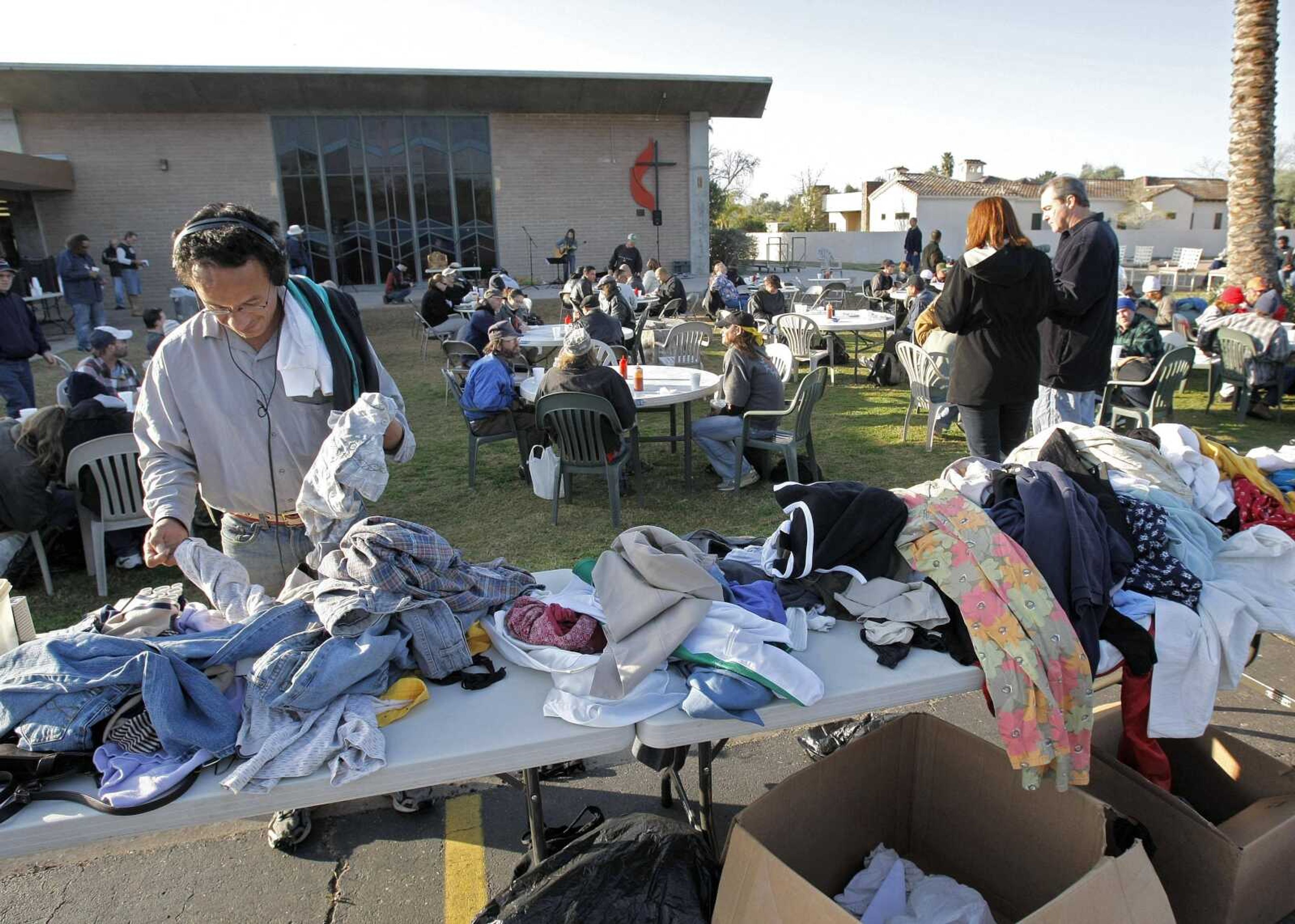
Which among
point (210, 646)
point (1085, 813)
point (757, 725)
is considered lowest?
point (1085, 813)

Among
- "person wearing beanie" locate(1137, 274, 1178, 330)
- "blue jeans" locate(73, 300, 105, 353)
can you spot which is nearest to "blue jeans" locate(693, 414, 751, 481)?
"person wearing beanie" locate(1137, 274, 1178, 330)

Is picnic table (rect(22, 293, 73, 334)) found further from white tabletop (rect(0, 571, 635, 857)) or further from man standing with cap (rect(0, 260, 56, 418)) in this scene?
white tabletop (rect(0, 571, 635, 857))

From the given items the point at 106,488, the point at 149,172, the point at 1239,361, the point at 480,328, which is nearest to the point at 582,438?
the point at 106,488

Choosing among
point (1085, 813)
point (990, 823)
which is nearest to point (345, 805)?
point (990, 823)

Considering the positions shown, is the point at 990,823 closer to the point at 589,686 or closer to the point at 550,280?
the point at 589,686

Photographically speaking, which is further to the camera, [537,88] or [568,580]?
[537,88]

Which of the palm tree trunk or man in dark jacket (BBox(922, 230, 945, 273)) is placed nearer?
the palm tree trunk

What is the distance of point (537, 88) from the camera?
65.7 ft

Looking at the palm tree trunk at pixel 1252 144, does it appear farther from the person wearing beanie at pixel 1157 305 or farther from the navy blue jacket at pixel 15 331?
the navy blue jacket at pixel 15 331

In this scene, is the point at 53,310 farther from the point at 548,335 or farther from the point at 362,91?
the point at 548,335

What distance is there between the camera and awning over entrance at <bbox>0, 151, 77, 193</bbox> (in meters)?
15.9

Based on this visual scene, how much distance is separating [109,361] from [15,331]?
66.8 inches

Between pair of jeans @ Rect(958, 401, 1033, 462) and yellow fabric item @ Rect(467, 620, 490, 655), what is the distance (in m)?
3.22

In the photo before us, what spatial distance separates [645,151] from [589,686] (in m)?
21.9
